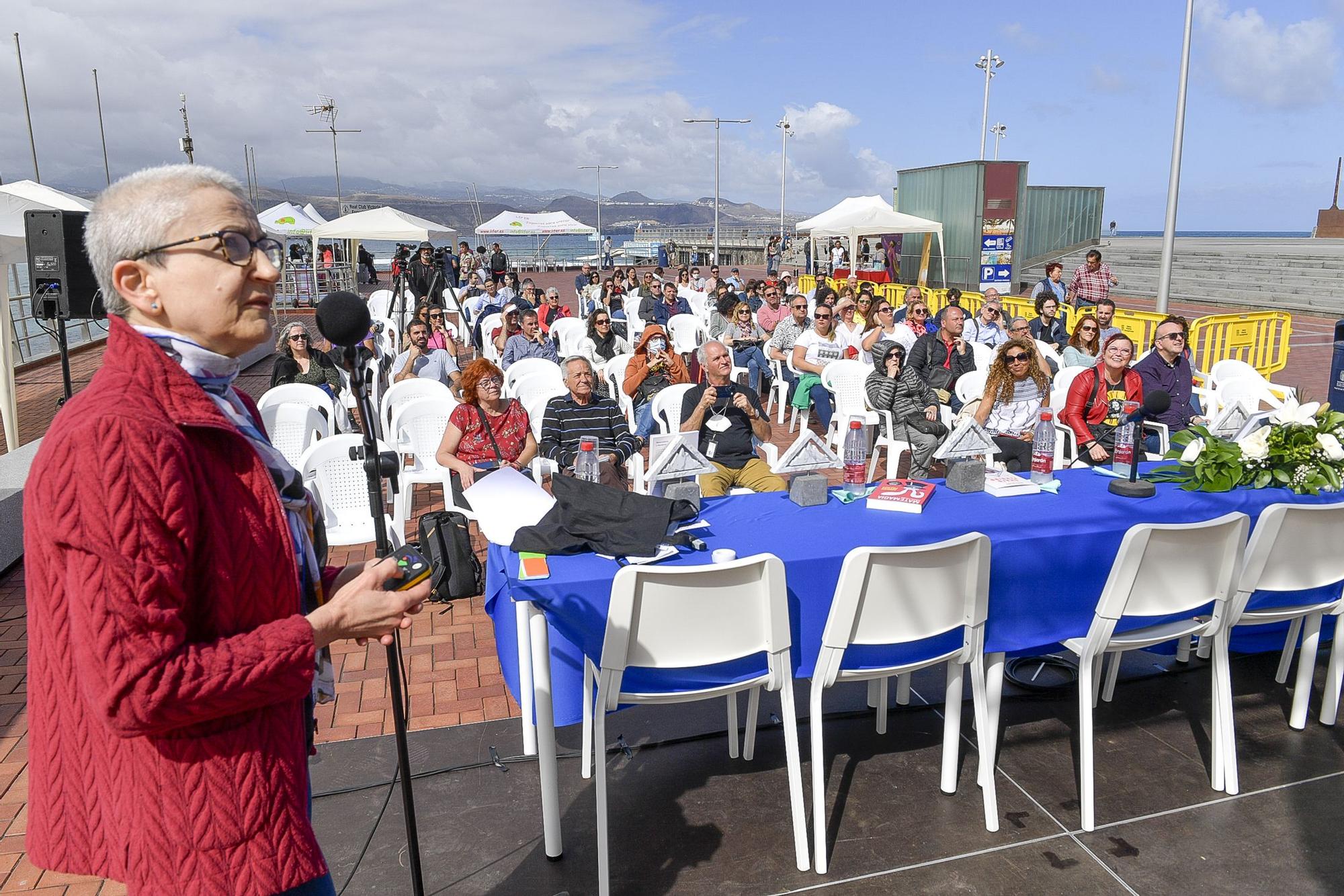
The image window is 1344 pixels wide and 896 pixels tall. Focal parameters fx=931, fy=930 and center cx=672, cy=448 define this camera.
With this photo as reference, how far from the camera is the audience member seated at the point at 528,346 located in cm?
853

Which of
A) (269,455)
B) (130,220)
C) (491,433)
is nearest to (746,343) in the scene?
(491,433)

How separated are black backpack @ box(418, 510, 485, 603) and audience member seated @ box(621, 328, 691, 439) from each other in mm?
4140

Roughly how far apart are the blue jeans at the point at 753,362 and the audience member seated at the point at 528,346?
195 cm

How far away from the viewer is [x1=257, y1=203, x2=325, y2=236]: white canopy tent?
18812mm

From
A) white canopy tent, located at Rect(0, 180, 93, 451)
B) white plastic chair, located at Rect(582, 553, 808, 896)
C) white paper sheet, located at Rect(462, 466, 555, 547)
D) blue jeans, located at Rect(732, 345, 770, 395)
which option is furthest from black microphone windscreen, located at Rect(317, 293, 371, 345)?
blue jeans, located at Rect(732, 345, 770, 395)

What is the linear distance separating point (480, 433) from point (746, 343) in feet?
16.1

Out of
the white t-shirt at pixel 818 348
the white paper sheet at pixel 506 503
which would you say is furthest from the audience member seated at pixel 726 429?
the white t-shirt at pixel 818 348

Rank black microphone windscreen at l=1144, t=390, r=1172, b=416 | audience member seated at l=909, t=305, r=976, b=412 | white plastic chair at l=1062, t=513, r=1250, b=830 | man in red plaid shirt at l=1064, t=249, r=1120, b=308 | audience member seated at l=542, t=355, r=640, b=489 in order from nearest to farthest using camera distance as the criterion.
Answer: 1. white plastic chair at l=1062, t=513, r=1250, b=830
2. black microphone windscreen at l=1144, t=390, r=1172, b=416
3. audience member seated at l=542, t=355, r=640, b=489
4. audience member seated at l=909, t=305, r=976, b=412
5. man in red plaid shirt at l=1064, t=249, r=1120, b=308

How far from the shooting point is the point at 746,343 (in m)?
9.70

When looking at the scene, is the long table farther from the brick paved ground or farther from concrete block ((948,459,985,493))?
the brick paved ground

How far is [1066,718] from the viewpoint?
364 cm

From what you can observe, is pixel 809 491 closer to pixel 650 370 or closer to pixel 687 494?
pixel 687 494

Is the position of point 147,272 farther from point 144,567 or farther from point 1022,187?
point 1022,187

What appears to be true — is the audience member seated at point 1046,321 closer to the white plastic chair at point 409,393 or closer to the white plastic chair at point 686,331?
the white plastic chair at point 686,331
